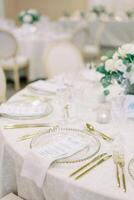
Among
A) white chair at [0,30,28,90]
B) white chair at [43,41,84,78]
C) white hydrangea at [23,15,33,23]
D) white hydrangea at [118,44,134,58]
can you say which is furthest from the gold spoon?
white hydrangea at [23,15,33,23]

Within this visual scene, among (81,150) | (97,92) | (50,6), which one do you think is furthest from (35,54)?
(50,6)

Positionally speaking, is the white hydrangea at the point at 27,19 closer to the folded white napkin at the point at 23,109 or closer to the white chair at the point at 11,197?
the folded white napkin at the point at 23,109

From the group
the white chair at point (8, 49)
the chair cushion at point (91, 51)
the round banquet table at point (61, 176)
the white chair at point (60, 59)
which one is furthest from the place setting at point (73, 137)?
the chair cushion at point (91, 51)

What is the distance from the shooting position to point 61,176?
39.1 inches

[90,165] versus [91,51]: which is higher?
[91,51]

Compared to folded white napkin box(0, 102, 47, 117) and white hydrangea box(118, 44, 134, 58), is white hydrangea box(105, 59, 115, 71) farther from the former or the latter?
folded white napkin box(0, 102, 47, 117)

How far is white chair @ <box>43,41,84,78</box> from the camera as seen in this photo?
2652 millimetres

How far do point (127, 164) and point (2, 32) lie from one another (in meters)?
3.30

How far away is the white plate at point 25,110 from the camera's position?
150cm

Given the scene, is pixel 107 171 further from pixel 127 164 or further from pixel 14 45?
pixel 14 45

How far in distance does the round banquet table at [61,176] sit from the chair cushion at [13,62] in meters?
2.80

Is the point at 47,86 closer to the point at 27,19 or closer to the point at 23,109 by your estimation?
the point at 23,109

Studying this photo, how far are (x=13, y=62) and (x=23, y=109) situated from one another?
2876 mm

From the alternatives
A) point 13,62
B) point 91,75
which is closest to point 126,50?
point 91,75
